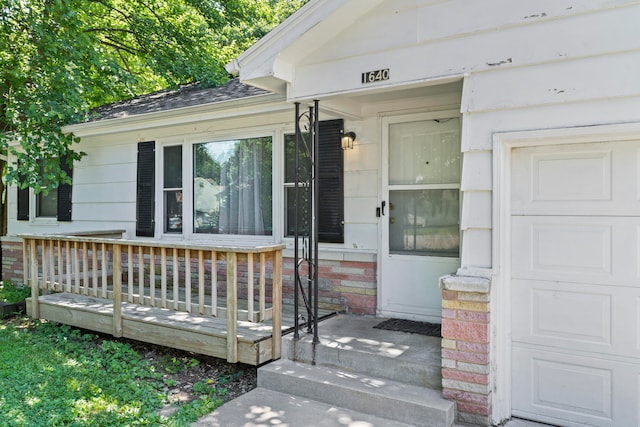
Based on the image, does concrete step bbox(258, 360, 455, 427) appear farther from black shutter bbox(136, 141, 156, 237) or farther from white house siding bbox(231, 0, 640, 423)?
black shutter bbox(136, 141, 156, 237)

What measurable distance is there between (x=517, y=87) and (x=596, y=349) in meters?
1.80

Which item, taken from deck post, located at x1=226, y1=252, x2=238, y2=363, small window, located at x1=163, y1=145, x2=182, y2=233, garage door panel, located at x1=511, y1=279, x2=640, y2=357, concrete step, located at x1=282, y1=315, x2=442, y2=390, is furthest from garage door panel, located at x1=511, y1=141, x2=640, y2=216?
small window, located at x1=163, y1=145, x2=182, y2=233

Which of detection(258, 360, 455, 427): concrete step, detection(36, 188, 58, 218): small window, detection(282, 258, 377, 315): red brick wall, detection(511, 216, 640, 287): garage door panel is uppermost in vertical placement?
detection(36, 188, 58, 218): small window

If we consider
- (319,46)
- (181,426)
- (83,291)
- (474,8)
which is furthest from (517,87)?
(83,291)

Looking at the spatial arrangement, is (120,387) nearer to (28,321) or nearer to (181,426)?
(181,426)

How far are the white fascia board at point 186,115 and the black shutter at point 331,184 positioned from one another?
542 mm

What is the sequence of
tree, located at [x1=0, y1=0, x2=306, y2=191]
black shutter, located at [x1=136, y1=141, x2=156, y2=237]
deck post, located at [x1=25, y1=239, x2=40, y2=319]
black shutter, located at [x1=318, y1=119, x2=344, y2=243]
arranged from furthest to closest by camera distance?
black shutter, located at [x1=136, y1=141, x2=156, y2=237] < tree, located at [x1=0, y1=0, x2=306, y2=191] < deck post, located at [x1=25, y1=239, x2=40, y2=319] < black shutter, located at [x1=318, y1=119, x2=344, y2=243]

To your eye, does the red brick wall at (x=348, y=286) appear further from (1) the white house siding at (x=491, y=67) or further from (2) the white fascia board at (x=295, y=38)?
(2) the white fascia board at (x=295, y=38)

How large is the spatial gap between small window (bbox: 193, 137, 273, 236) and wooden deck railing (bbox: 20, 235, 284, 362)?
52 centimetres

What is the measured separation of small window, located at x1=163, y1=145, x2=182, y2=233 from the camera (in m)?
6.39

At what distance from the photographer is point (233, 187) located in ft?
19.3

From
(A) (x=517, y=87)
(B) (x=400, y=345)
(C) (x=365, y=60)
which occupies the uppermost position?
(C) (x=365, y=60)

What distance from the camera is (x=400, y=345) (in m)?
3.89

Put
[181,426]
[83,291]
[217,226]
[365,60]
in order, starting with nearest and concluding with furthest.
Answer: [181,426]
[365,60]
[83,291]
[217,226]
